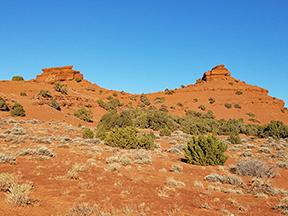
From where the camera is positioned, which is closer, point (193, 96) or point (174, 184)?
point (174, 184)

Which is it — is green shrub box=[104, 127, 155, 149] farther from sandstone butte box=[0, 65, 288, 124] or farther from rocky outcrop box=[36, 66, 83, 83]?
rocky outcrop box=[36, 66, 83, 83]

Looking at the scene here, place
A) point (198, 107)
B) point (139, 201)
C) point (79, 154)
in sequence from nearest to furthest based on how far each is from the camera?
point (139, 201) → point (79, 154) → point (198, 107)

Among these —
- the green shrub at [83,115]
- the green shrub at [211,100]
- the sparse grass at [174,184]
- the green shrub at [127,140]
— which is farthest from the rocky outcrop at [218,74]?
the sparse grass at [174,184]

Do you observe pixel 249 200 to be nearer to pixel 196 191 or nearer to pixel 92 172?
pixel 196 191

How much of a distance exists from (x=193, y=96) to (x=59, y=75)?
104 ft

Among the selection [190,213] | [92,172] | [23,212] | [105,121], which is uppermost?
[105,121]

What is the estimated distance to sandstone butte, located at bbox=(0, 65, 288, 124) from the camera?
173 ft

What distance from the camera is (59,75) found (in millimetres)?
73250

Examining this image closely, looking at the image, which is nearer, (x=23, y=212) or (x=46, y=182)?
(x=23, y=212)

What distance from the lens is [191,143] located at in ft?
53.5

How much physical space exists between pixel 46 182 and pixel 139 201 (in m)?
3.22

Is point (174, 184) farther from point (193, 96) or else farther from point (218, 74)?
point (218, 74)

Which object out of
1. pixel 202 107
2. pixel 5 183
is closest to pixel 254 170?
pixel 5 183

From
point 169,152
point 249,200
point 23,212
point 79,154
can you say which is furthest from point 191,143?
point 23,212
